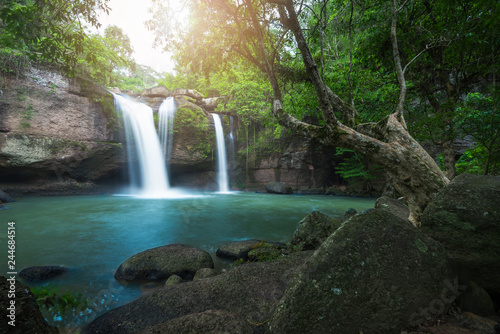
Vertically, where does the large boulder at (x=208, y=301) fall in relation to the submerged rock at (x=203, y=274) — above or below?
above

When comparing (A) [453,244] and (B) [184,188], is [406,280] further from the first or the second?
(B) [184,188]

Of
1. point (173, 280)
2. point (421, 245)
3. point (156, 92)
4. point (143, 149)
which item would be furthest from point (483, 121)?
point (156, 92)

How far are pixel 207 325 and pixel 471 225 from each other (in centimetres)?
261

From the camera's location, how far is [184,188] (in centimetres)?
→ 2183

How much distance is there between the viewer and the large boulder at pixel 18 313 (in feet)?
4.82

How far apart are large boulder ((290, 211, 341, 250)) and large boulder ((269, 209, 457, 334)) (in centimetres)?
296

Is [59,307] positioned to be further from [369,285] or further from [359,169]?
[359,169]

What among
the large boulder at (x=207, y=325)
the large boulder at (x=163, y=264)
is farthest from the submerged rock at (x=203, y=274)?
the large boulder at (x=207, y=325)

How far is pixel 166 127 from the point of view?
746 inches

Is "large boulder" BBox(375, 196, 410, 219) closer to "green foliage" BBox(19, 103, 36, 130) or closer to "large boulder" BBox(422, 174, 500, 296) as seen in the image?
"large boulder" BBox(422, 174, 500, 296)

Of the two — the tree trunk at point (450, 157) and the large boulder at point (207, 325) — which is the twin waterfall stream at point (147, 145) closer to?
the large boulder at point (207, 325)

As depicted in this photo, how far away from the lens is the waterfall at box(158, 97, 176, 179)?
1894 centimetres

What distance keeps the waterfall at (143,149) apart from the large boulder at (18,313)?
16927 mm

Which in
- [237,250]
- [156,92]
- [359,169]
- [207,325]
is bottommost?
[237,250]
